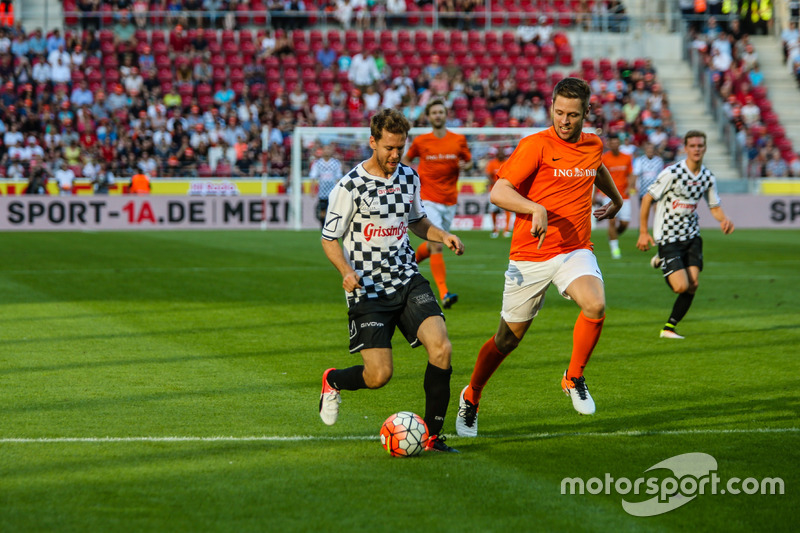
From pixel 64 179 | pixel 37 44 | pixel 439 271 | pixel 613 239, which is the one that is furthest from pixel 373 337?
pixel 37 44

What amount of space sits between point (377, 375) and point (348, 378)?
245mm

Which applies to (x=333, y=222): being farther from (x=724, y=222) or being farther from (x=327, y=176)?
(x=327, y=176)

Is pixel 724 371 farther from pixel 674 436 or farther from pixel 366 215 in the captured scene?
pixel 366 215

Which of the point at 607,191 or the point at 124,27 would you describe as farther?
the point at 124,27

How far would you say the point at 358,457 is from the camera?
18.5ft

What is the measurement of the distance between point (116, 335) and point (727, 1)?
32836 millimetres

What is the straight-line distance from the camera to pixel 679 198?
33.7 feet

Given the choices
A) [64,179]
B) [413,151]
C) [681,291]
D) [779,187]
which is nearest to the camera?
[681,291]

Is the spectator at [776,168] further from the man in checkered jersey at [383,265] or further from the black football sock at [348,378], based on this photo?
the black football sock at [348,378]

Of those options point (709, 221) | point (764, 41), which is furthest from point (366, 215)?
point (764, 41)

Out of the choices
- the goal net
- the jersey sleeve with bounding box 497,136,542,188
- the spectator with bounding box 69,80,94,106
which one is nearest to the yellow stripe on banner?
the goal net

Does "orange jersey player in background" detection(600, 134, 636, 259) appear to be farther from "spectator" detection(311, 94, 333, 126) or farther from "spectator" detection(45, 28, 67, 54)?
"spectator" detection(45, 28, 67, 54)

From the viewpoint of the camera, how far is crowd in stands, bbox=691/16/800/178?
31.8 metres

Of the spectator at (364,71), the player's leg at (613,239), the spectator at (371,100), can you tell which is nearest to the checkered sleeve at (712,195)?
the player's leg at (613,239)
